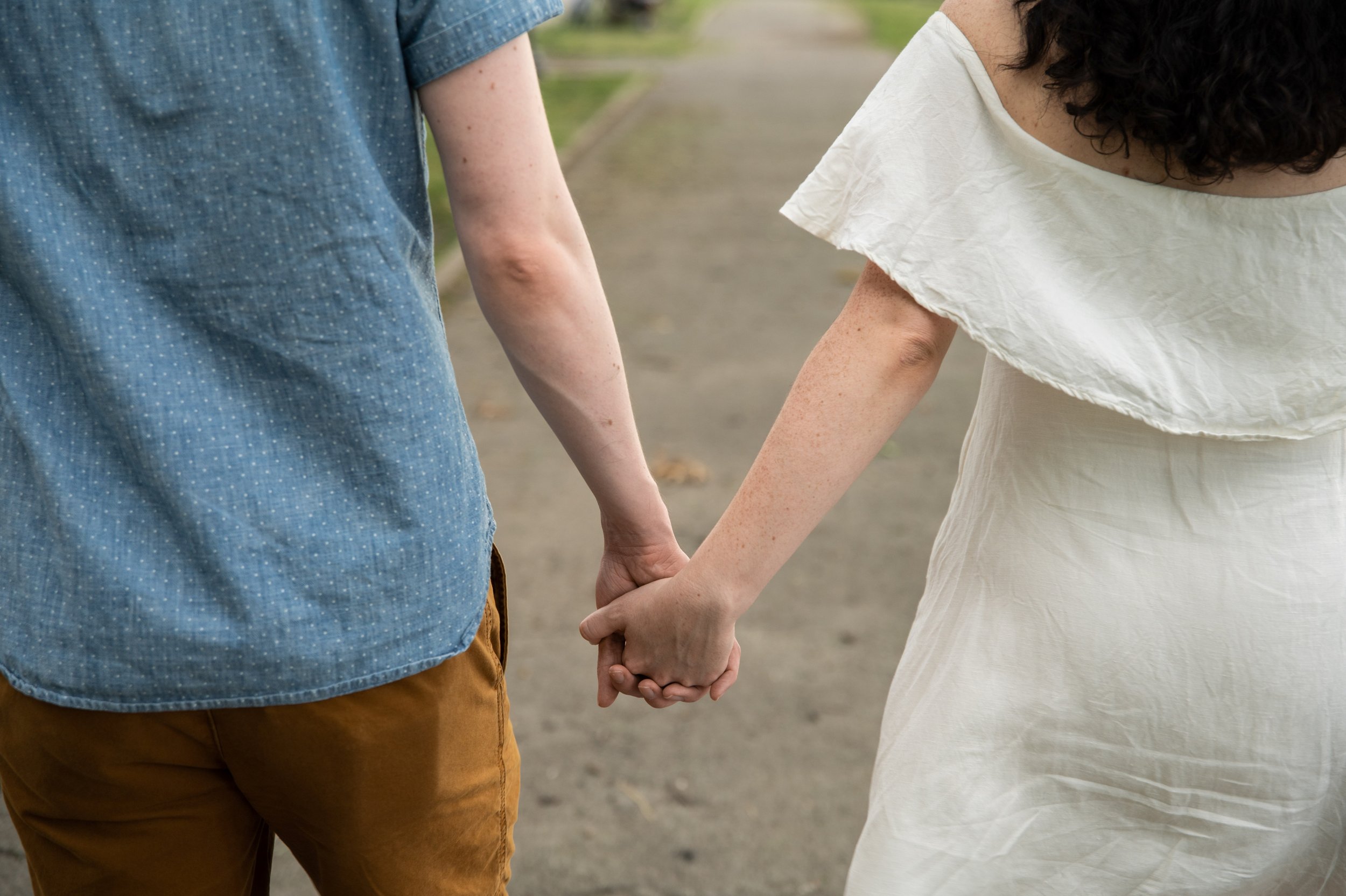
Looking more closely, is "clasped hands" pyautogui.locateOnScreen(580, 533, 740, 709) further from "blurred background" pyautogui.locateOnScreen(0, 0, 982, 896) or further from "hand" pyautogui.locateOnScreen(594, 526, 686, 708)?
"blurred background" pyautogui.locateOnScreen(0, 0, 982, 896)

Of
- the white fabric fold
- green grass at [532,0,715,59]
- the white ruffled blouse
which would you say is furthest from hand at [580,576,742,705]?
green grass at [532,0,715,59]

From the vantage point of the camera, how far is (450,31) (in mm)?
1223

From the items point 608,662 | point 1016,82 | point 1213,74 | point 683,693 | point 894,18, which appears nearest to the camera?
point 1213,74

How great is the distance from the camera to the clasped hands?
1671mm

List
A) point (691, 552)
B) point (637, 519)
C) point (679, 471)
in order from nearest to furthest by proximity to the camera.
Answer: point (637, 519)
point (691, 552)
point (679, 471)

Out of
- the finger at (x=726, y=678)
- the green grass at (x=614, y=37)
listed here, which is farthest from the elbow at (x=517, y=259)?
the green grass at (x=614, y=37)

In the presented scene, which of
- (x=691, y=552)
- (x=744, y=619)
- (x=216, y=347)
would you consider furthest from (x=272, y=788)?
(x=691, y=552)

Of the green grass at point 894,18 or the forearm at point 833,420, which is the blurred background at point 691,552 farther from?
the green grass at point 894,18

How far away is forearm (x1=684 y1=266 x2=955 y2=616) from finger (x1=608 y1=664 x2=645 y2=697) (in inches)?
16.4

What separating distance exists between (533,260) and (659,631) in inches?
24.8

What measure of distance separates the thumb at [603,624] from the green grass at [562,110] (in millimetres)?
5857

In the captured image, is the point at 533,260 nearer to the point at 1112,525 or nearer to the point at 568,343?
the point at 568,343

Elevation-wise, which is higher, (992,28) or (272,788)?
(992,28)

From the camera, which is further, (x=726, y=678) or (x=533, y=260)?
(x=726, y=678)
